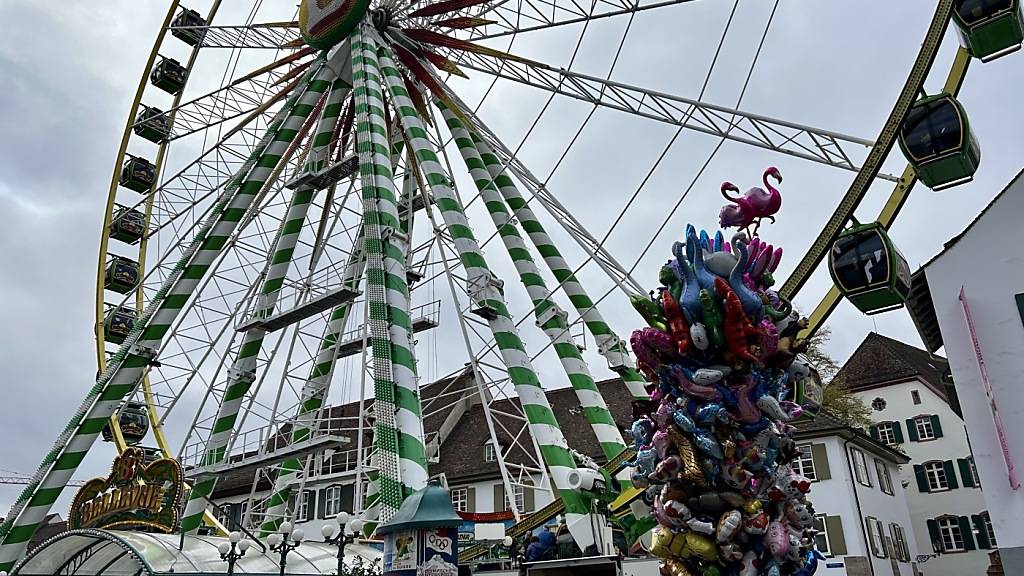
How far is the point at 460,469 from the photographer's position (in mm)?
30781

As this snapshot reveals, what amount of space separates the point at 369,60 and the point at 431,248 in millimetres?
4654

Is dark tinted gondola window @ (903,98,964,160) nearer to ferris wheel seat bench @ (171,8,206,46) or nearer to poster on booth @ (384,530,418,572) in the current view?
poster on booth @ (384,530,418,572)

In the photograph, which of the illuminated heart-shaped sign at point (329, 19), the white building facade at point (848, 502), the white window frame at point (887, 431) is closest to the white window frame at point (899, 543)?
the white building facade at point (848, 502)

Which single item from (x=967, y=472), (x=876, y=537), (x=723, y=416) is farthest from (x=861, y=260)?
(x=967, y=472)

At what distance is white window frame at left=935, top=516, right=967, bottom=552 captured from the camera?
3108 centimetres

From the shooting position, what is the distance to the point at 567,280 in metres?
16.9

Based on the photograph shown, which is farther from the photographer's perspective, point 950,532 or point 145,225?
point 950,532

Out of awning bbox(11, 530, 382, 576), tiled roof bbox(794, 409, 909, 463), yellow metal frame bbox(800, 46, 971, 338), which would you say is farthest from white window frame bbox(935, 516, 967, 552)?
yellow metal frame bbox(800, 46, 971, 338)

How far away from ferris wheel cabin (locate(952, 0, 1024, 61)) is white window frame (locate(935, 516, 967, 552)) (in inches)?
1066

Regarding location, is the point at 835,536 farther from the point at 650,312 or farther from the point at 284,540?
the point at 650,312

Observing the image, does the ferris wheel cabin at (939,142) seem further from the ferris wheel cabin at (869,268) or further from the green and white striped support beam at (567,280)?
the green and white striped support beam at (567,280)

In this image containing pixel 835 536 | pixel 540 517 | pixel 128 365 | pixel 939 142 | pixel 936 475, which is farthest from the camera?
pixel 936 475

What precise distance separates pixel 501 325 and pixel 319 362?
6.26 m

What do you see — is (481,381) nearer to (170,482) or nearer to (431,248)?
(431,248)
